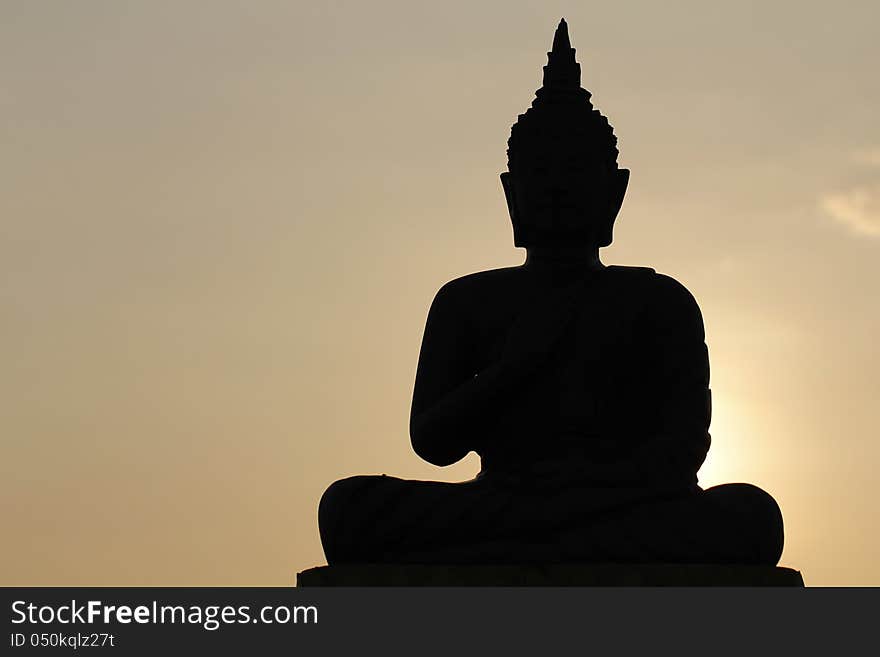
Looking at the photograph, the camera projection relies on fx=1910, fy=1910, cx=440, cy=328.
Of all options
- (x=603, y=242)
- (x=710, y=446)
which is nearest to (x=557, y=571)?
(x=710, y=446)

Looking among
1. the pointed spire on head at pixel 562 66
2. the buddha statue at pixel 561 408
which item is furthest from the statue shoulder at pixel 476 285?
the pointed spire on head at pixel 562 66

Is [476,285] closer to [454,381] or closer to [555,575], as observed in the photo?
[454,381]

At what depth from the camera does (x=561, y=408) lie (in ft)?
34.6

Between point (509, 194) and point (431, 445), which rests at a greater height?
point (509, 194)

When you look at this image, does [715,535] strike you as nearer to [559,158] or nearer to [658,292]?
[658,292]

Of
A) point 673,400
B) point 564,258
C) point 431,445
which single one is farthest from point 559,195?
point 431,445

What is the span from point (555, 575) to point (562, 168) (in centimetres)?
246

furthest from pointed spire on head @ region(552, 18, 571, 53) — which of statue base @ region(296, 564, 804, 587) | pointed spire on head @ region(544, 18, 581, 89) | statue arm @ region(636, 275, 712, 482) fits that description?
statue base @ region(296, 564, 804, 587)

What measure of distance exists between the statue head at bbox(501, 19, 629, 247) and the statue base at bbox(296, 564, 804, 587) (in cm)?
209

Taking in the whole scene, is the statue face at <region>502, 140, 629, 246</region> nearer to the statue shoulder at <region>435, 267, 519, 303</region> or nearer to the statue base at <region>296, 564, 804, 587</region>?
the statue shoulder at <region>435, 267, 519, 303</region>

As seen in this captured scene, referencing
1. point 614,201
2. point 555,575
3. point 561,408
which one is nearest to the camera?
point 555,575

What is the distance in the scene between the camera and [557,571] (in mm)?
9758

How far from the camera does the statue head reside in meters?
10.9
